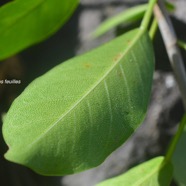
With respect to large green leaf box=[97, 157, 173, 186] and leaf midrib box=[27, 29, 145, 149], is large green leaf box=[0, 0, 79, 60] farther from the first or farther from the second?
large green leaf box=[97, 157, 173, 186]

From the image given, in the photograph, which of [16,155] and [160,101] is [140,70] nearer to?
[16,155]

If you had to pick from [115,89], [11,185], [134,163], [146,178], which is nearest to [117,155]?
[134,163]

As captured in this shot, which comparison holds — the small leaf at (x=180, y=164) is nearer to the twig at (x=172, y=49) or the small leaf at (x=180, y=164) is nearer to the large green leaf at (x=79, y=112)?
the twig at (x=172, y=49)

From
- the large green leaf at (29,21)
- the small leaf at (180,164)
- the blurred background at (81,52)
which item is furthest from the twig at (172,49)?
the blurred background at (81,52)

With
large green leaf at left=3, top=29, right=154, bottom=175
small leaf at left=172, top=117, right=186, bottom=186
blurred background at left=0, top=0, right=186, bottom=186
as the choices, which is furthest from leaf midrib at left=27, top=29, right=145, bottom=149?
blurred background at left=0, top=0, right=186, bottom=186

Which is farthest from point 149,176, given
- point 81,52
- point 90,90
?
point 81,52

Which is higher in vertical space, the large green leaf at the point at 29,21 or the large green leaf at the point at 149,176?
the large green leaf at the point at 29,21

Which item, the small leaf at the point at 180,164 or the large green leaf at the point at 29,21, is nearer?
the large green leaf at the point at 29,21
